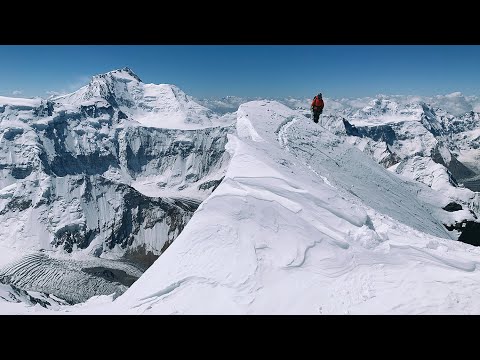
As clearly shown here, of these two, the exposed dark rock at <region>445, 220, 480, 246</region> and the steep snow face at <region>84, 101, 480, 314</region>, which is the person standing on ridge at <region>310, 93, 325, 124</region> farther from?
the exposed dark rock at <region>445, 220, 480, 246</region>

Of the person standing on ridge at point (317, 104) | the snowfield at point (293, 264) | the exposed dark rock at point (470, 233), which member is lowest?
the exposed dark rock at point (470, 233)

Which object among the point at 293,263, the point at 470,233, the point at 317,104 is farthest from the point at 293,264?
the point at 470,233

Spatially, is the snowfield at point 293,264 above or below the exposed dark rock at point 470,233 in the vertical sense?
above

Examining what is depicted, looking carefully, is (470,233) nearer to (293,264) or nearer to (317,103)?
(317,103)

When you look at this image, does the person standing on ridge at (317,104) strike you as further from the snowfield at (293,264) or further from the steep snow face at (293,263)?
the snowfield at (293,264)

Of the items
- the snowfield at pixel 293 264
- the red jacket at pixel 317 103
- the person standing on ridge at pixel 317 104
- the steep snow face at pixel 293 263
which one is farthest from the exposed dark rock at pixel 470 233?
the steep snow face at pixel 293 263

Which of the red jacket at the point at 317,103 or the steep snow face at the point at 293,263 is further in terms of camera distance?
the red jacket at the point at 317,103
